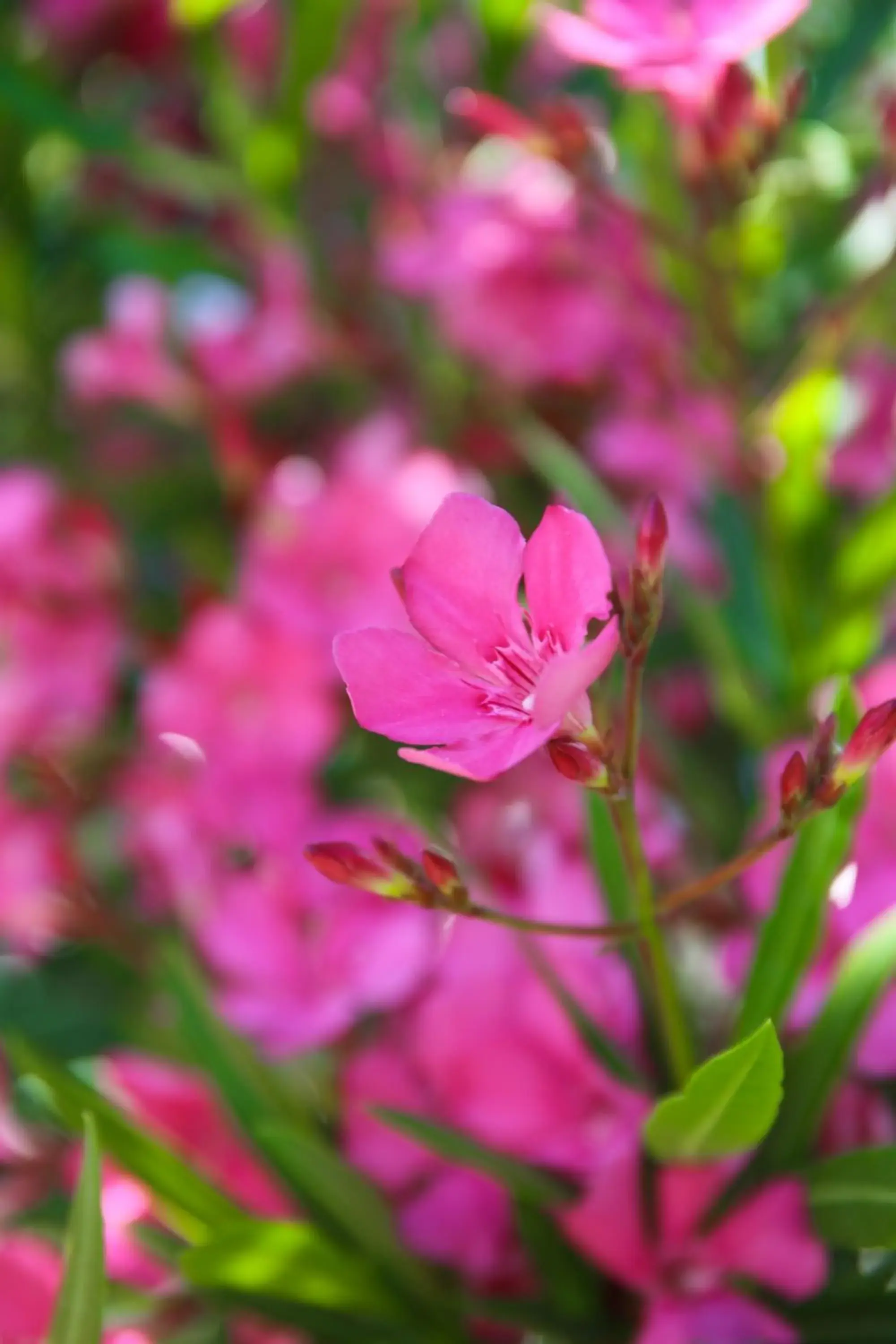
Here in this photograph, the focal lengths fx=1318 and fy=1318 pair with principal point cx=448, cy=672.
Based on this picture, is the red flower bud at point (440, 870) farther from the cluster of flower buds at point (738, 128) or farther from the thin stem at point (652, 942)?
the cluster of flower buds at point (738, 128)

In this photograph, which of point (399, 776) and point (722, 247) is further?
point (399, 776)

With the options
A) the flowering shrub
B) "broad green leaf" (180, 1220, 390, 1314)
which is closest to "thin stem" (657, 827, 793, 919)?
the flowering shrub

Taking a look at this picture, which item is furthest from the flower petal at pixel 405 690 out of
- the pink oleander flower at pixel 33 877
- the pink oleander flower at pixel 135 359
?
the pink oleander flower at pixel 135 359

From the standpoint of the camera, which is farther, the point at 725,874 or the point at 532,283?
the point at 532,283

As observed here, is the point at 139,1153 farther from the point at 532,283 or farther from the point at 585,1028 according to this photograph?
the point at 532,283

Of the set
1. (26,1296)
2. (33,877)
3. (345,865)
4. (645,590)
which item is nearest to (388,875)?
(345,865)

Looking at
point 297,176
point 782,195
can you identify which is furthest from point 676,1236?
point 297,176

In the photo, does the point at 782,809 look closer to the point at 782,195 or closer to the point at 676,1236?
the point at 676,1236
